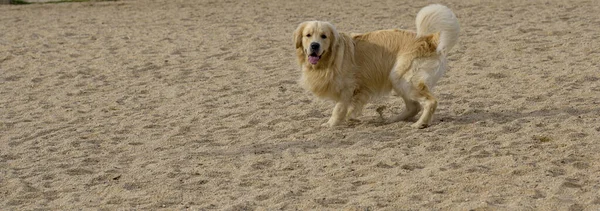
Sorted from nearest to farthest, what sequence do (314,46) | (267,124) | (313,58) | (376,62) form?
(314,46) < (313,58) < (376,62) < (267,124)

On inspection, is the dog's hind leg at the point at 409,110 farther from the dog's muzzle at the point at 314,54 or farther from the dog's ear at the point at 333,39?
the dog's muzzle at the point at 314,54

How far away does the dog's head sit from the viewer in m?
7.73

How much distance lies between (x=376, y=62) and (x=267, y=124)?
3.26 ft

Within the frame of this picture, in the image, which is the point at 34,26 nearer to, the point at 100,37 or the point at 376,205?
the point at 100,37

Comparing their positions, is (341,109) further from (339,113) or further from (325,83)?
(325,83)

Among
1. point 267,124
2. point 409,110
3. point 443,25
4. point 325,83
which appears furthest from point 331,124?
point 443,25

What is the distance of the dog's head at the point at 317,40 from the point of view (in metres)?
7.73

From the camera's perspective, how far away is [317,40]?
7.73 metres

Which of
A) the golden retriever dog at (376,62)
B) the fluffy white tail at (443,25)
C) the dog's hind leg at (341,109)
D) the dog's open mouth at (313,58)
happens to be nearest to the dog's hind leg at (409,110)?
the golden retriever dog at (376,62)

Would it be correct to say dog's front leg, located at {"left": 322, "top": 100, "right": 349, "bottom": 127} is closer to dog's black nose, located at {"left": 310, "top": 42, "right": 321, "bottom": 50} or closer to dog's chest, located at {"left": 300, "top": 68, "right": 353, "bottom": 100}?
A: dog's chest, located at {"left": 300, "top": 68, "right": 353, "bottom": 100}

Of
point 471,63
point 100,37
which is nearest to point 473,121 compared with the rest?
point 471,63

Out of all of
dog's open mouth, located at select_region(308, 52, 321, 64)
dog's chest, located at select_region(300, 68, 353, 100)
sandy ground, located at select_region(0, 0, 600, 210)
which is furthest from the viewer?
dog's chest, located at select_region(300, 68, 353, 100)

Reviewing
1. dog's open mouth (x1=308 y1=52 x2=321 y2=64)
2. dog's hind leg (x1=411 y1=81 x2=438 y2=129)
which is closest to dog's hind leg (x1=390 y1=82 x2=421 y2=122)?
dog's hind leg (x1=411 y1=81 x2=438 y2=129)

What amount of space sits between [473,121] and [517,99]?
987 mm
